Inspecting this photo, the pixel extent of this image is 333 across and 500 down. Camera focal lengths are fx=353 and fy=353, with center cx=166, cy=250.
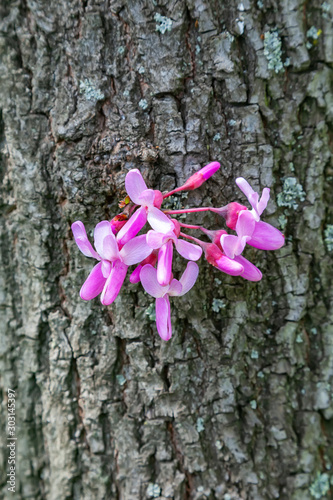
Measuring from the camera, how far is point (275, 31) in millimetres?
1280

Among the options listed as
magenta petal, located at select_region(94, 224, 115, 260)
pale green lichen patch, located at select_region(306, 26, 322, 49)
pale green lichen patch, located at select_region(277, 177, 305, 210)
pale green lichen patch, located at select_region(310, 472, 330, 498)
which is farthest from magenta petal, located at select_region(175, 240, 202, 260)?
pale green lichen patch, located at select_region(310, 472, 330, 498)

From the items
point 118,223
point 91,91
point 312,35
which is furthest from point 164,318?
point 312,35

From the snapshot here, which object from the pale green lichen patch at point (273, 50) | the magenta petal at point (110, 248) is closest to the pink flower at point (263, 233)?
the magenta petal at point (110, 248)

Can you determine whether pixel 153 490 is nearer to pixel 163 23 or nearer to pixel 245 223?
pixel 245 223

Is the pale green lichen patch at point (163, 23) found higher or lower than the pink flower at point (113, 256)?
A: higher

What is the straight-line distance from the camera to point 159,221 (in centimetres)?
103

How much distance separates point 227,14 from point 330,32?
38 cm

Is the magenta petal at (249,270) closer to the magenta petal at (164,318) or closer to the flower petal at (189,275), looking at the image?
the flower petal at (189,275)

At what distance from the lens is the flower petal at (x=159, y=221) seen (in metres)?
1.01

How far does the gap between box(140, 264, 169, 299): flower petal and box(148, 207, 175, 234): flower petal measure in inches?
4.9

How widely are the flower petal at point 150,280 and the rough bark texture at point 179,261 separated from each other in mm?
261

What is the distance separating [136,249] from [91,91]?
68 cm

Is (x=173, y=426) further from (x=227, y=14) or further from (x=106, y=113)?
(x=227, y=14)

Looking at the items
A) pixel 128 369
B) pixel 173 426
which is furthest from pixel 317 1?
pixel 173 426
